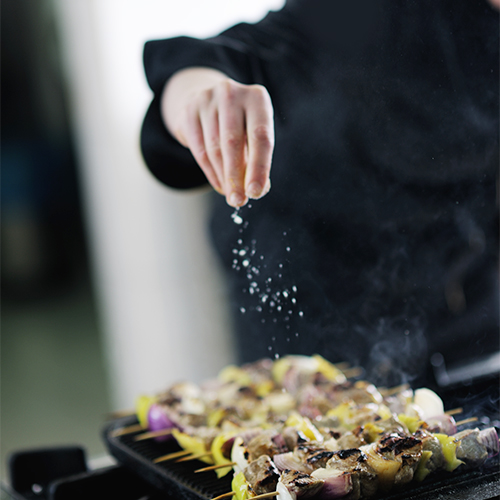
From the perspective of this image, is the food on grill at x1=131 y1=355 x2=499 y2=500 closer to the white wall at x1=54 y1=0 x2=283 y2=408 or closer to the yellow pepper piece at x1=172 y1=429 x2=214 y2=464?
the yellow pepper piece at x1=172 y1=429 x2=214 y2=464

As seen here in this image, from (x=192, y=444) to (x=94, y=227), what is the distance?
14.4 ft

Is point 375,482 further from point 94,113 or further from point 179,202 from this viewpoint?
point 94,113

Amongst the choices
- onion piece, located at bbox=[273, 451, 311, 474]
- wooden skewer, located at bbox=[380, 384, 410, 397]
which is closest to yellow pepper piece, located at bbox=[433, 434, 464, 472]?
onion piece, located at bbox=[273, 451, 311, 474]

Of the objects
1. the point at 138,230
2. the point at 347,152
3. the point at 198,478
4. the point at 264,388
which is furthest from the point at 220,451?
the point at 138,230

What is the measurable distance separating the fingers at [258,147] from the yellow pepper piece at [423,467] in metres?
0.62

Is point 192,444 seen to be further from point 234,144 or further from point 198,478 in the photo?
point 234,144

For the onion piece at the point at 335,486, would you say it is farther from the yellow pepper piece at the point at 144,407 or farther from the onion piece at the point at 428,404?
the yellow pepper piece at the point at 144,407

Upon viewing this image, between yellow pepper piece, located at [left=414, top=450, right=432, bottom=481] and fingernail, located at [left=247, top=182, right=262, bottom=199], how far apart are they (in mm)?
610

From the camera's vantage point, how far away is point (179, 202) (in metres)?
4.81

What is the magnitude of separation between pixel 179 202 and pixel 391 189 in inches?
134

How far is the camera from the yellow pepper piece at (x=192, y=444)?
1.42m

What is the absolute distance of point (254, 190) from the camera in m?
1.23

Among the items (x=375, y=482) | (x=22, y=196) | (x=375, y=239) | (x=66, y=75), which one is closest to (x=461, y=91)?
(x=375, y=239)

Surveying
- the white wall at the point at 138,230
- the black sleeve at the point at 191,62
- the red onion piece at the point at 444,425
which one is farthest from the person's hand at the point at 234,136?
the white wall at the point at 138,230
